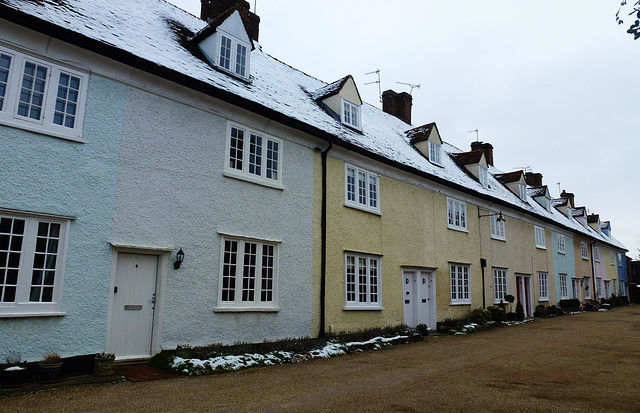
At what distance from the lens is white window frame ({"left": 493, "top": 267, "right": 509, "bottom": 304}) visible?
953 inches

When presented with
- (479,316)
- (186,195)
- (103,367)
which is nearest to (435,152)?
(479,316)

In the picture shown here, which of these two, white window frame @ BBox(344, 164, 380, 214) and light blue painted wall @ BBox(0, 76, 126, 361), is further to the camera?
white window frame @ BBox(344, 164, 380, 214)

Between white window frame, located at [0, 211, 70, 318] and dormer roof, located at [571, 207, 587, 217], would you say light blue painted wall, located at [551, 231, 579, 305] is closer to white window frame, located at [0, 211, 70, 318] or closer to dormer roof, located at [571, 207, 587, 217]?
dormer roof, located at [571, 207, 587, 217]

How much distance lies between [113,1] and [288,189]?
7.36 m

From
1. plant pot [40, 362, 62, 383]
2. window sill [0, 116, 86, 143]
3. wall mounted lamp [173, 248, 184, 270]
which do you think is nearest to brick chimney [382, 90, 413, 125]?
wall mounted lamp [173, 248, 184, 270]

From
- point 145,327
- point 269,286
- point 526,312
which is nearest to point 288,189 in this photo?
point 269,286

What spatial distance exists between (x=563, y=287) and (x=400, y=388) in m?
29.7

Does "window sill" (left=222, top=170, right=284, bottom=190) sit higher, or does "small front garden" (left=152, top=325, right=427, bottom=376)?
"window sill" (left=222, top=170, right=284, bottom=190)

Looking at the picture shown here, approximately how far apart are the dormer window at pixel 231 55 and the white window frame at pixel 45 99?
16.1ft

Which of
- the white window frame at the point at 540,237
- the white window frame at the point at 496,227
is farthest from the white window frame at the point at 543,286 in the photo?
the white window frame at the point at 496,227

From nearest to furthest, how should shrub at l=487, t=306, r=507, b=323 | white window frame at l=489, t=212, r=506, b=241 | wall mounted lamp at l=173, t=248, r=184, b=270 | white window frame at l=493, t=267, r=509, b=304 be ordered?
wall mounted lamp at l=173, t=248, r=184, b=270, shrub at l=487, t=306, r=507, b=323, white window frame at l=493, t=267, r=509, b=304, white window frame at l=489, t=212, r=506, b=241

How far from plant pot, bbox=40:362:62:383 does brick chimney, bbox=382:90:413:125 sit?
76.4ft

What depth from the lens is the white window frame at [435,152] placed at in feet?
75.6

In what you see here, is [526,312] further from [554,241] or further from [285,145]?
[285,145]
